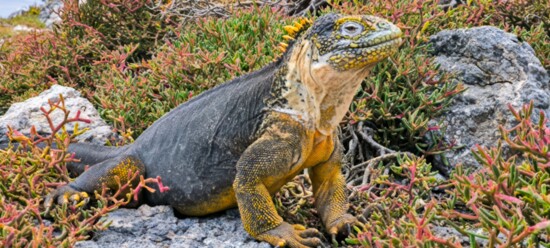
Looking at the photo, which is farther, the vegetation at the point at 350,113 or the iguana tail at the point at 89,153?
the iguana tail at the point at 89,153

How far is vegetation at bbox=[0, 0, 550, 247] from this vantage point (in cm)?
239

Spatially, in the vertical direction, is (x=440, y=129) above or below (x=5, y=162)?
below

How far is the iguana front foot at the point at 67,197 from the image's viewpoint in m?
3.42

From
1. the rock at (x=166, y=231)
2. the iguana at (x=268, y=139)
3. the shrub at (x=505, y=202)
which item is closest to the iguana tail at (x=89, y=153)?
the iguana at (x=268, y=139)

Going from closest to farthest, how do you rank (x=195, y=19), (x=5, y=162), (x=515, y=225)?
(x=515, y=225), (x=5, y=162), (x=195, y=19)

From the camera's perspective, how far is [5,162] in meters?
3.68

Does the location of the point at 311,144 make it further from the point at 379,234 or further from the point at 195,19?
the point at 195,19

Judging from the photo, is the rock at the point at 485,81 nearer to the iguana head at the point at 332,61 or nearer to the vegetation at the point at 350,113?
the vegetation at the point at 350,113

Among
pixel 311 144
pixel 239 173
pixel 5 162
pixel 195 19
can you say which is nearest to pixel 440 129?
pixel 311 144

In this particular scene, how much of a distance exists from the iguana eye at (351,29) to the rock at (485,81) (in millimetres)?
1870

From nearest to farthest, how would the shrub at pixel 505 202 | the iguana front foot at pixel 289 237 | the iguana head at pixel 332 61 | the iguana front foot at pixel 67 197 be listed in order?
1. the shrub at pixel 505 202
2. the iguana head at pixel 332 61
3. the iguana front foot at pixel 289 237
4. the iguana front foot at pixel 67 197

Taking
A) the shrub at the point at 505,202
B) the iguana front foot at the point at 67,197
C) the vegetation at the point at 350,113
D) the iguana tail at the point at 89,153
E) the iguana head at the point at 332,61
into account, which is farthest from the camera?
the iguana tail at the point at 89,153

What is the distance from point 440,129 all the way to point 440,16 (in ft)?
6.65

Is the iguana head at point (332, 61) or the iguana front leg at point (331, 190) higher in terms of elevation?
the iguana head at point (332, 61)
